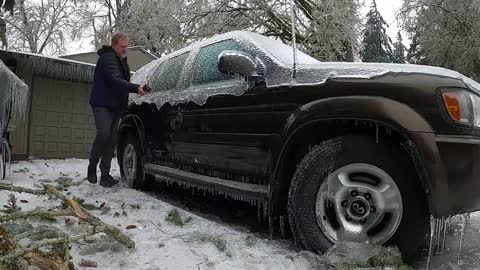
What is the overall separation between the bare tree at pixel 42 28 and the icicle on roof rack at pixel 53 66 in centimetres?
2060

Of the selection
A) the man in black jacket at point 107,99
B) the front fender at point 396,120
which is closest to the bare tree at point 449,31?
the man in black jacket at point 107,99

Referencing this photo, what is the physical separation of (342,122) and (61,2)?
33024mm

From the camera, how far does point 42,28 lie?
31.7 m

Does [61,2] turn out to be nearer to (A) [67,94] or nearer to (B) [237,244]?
(A) [67,94]

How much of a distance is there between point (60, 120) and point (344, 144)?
857 cm

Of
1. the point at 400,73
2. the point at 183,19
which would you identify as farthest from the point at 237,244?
the point at 183,19

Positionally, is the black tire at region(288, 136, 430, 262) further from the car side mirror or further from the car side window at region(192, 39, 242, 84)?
the car side window at region(192, 39, 242, 84)

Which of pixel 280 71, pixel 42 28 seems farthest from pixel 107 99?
pixel 42 28

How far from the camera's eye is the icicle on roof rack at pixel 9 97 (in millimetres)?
5358

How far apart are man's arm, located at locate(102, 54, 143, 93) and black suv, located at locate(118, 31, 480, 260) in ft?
5.01

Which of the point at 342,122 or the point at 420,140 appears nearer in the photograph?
the point at 420,140

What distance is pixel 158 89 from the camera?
505 centimetres

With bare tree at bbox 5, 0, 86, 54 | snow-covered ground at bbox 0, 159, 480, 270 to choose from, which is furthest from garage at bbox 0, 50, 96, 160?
bare tree at bbox 5, 0, 86, 54

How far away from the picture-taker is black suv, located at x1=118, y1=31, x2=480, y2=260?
2.51 metres
